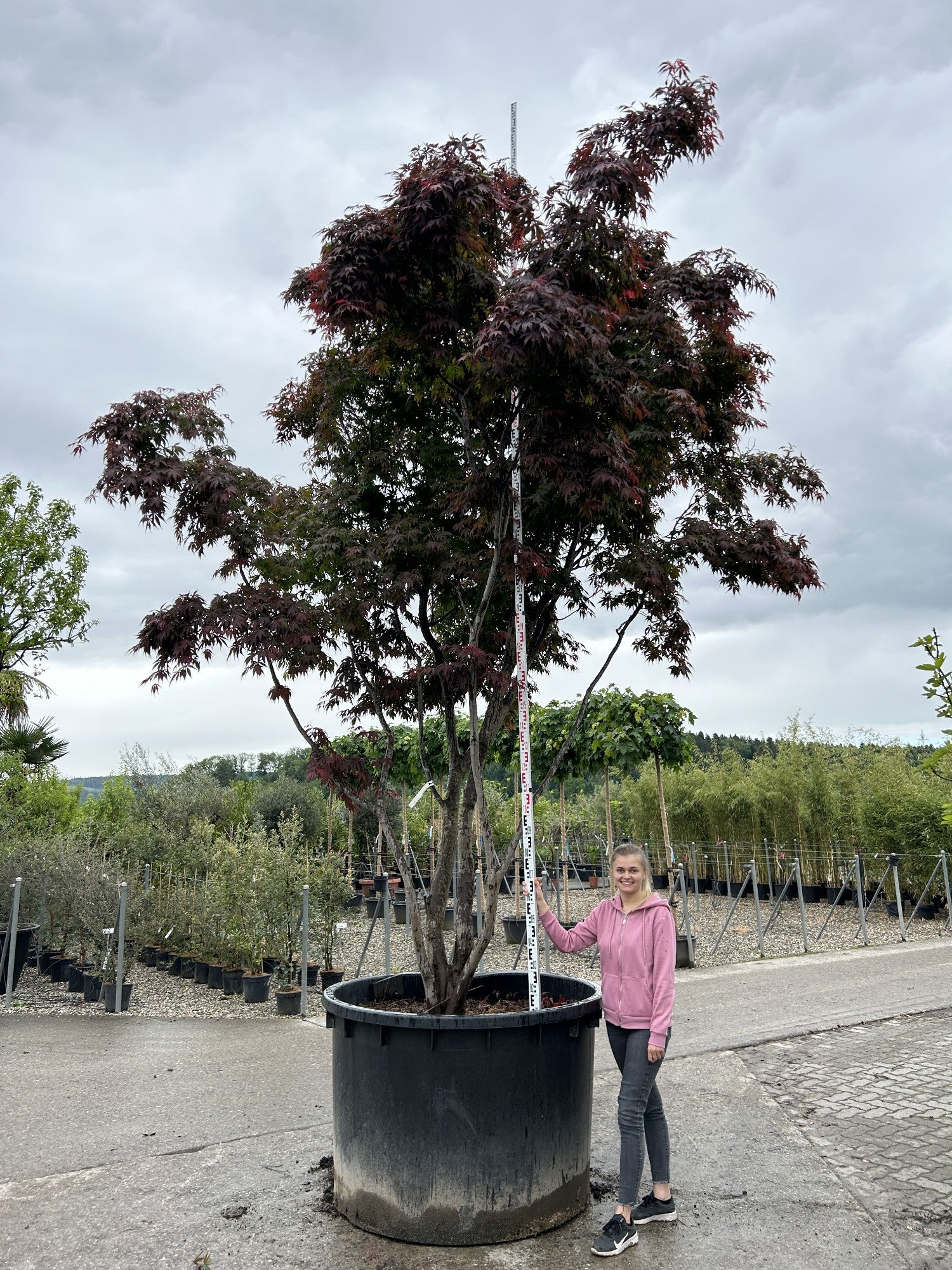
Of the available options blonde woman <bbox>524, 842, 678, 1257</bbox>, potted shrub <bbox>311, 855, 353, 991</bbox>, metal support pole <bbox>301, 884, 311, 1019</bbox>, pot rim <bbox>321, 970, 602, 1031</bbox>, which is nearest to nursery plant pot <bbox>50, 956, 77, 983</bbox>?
potted shrub <bbox>311, 855, 353, 991</bbox>

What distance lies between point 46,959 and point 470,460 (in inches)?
345

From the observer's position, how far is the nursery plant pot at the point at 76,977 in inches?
353

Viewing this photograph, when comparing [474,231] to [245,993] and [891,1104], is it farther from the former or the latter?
[245,993]

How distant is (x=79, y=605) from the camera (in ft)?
54.3

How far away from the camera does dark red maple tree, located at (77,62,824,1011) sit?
389 centimetres

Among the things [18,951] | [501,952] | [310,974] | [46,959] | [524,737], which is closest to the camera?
[524,737]

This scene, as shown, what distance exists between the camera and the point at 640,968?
3379 millimetres

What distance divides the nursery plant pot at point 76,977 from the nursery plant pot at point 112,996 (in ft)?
1.99

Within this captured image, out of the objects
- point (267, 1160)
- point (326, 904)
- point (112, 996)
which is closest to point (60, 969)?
point (112, 996)

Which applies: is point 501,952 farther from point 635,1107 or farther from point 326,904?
point 635,1107

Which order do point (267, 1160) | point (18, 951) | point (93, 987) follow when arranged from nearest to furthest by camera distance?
Answer: point (267, 1160) < point (93, 987) < point (18, 951)

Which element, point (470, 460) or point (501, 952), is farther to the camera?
point (501, 952)

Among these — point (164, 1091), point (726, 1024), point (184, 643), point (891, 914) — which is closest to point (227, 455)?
point (184, 643)

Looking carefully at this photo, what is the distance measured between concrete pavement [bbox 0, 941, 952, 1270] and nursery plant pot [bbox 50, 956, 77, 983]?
2169mm
